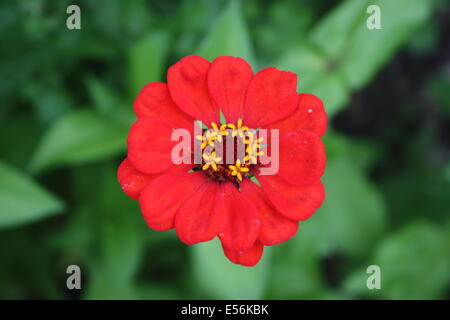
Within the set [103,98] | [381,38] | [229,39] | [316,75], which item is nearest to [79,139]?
[103,98]

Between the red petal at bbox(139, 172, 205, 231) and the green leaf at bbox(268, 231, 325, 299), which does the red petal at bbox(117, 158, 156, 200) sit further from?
the green leaf at bbox(268, 231, 325, 299)

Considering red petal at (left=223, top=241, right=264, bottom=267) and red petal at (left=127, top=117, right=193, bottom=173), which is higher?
red petal at (left=127, top=117, right=193, bottom=173)

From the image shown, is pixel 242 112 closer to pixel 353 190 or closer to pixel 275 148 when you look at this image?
pixel 275 148

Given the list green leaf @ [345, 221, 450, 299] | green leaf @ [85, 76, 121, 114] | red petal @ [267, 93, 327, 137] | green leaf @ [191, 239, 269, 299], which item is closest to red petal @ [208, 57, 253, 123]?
red petal @ [267, 93, 327, 137]

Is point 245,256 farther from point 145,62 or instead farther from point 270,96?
point 145,62

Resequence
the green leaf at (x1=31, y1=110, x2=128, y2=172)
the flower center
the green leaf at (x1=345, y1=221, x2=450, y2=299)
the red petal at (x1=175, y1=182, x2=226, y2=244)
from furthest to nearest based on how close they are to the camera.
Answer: the green leaf at (x1=345, y1=221, x2=450, y2=299)
the green leaf at (x1=31, y1=110, x2=128, y2=172)
the flower center
the red petal at (x1=175, y1=182, x2=226, y2=244)

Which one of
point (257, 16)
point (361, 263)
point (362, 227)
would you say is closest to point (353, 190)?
point (362, 227)

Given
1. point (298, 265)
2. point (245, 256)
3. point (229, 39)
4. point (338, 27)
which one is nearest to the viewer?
point (245, 256)
